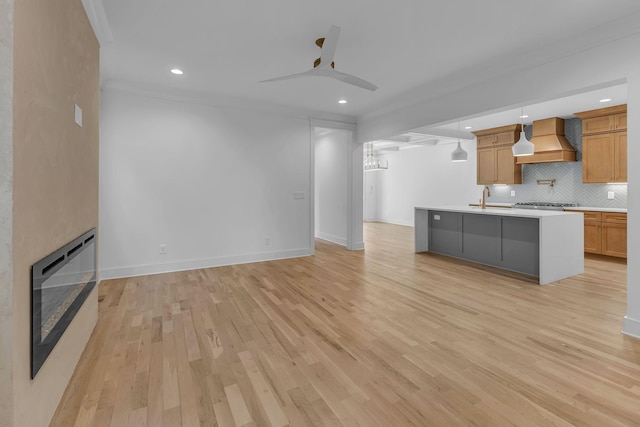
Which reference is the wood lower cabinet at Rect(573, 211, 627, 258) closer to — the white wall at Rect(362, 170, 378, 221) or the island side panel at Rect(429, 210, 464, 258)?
the island side panel at Rect(429, 210, 464, 258)

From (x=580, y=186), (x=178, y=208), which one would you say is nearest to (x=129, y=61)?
(x=178, y=208)

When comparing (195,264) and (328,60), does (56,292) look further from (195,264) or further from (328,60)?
(195,264)

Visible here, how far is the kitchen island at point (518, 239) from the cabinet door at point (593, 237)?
1.49 m

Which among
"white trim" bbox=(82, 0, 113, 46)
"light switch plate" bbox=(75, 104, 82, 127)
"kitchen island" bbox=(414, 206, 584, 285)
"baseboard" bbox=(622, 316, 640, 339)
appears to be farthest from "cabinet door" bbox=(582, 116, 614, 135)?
"light switch plate" bbox=(75, 104, 82, 127)

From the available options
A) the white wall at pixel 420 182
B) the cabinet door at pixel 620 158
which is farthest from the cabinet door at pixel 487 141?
the cabinet door at pixel 620 158

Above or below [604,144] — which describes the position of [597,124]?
above

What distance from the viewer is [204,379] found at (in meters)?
1.95

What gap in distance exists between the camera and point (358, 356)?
86.7 inches

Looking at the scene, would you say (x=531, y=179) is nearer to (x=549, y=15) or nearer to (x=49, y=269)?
(x=549, y=15)

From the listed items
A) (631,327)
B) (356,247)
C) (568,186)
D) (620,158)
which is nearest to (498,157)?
(568,186)

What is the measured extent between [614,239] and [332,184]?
5.10 meters

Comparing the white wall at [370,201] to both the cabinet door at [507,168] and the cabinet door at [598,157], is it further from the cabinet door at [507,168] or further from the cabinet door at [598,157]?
the cabinet door at [598,157]

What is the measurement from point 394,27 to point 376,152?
8.26 metres

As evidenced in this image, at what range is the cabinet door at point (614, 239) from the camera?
5023mm
